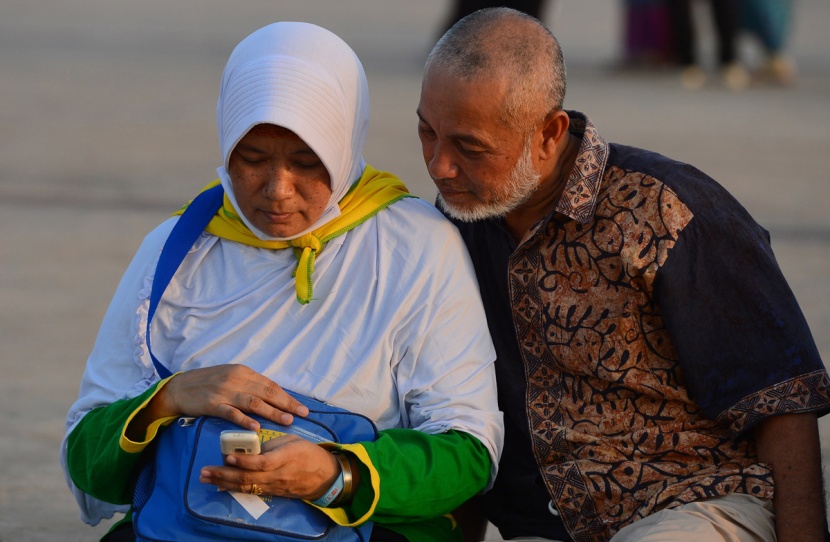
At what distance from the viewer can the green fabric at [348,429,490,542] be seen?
8.75 ft

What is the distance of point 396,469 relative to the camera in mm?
2672

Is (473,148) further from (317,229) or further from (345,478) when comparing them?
(345,478)

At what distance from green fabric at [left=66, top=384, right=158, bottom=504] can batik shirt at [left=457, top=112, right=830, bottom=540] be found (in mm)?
876

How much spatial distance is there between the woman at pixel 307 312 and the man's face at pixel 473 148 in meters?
0.11

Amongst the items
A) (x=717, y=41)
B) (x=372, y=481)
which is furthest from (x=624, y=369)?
(x=717, y=41)

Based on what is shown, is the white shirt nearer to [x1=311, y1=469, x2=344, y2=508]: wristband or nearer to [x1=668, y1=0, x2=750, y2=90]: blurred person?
[x1=311, y1=469, x2=344, y2=508]: wristband

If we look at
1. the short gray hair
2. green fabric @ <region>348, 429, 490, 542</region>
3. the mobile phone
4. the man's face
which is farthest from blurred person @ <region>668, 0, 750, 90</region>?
the mobile phone

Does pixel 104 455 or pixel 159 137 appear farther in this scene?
pixel 159 137

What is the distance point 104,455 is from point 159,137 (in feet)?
24.1

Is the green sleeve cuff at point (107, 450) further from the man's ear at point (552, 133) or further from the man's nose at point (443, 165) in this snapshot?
the man's ear at point (552, 133)

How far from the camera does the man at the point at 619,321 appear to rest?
2754mm

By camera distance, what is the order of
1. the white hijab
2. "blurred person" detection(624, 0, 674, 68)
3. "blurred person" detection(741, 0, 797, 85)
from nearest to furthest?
the white hijab
"blurred person" detection(741, 0, 797, 85)
"blurred person" detection(624, 0, 674, 68)

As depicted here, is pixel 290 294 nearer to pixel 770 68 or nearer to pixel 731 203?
pixel 731 203

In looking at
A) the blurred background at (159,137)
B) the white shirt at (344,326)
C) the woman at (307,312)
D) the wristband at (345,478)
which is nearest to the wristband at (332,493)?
the wristband at (345,478)
